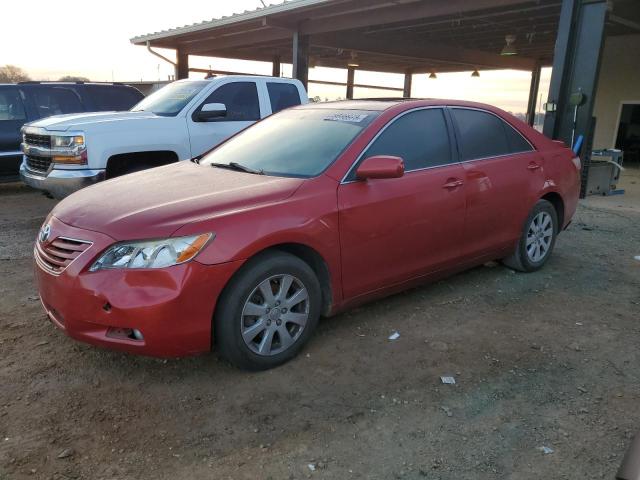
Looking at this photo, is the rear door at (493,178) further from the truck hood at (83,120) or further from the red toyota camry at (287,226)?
the truck hood at (83,120)

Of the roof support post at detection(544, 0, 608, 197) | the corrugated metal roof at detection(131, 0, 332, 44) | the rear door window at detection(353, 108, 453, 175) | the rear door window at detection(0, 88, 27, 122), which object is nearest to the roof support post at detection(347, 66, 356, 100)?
the corrugated metal roof at detection(131, 0, 332, 44)

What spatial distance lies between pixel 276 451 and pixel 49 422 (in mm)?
1225

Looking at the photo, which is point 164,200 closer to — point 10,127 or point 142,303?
point 142,303

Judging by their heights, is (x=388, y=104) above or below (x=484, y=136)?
above

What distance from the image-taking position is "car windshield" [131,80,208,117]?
7.11 m

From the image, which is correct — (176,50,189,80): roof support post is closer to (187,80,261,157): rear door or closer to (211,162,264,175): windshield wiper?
(187,80,261,157): rear door

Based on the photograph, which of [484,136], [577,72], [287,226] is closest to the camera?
[287,226]

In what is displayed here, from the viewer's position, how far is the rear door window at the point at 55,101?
9203 mm

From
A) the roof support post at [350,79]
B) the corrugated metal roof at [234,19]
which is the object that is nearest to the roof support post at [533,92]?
the roof support post at [350,79]

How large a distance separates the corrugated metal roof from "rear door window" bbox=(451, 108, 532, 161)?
8.02m

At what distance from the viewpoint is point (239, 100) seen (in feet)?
25.0

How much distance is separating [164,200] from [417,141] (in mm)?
1982

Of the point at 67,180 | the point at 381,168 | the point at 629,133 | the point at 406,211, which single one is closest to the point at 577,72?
the point at 406,211

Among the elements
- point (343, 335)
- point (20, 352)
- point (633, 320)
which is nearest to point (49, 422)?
point (20, 352)
